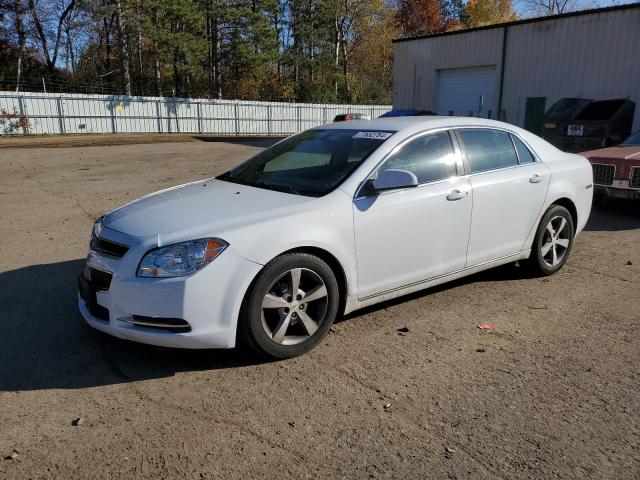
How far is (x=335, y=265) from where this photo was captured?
3.86m

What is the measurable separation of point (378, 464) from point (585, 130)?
13.2 m

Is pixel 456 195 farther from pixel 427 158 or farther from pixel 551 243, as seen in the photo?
pixel 551 243

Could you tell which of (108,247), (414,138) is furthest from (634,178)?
(108,247)

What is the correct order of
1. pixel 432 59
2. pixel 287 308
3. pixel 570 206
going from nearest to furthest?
1. pixel 287 308
2. pixel 570 206
3. pixel 432 59

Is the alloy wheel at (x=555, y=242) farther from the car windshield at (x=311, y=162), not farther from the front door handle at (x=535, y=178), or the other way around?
the car windshield at (x=311, y=162)

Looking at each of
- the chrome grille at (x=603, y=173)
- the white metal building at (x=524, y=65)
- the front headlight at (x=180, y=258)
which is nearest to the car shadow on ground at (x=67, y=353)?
the front headlight at (x=180, y=258)

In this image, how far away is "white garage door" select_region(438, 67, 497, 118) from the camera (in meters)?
A: 21.3

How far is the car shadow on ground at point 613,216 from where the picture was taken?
801 cm

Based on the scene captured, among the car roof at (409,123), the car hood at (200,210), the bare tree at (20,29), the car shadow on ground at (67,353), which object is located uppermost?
the bare tree at (20,29)

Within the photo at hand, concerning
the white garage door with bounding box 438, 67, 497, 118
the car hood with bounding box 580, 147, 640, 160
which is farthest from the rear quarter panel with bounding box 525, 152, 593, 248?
the white garage door with bounding box 438, 67, 497, 118

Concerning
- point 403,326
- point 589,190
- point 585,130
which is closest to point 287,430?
point 403,326

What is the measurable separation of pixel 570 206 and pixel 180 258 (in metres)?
4.12

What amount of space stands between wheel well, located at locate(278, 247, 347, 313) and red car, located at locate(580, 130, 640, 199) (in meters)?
6.39

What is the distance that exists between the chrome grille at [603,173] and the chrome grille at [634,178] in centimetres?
27
